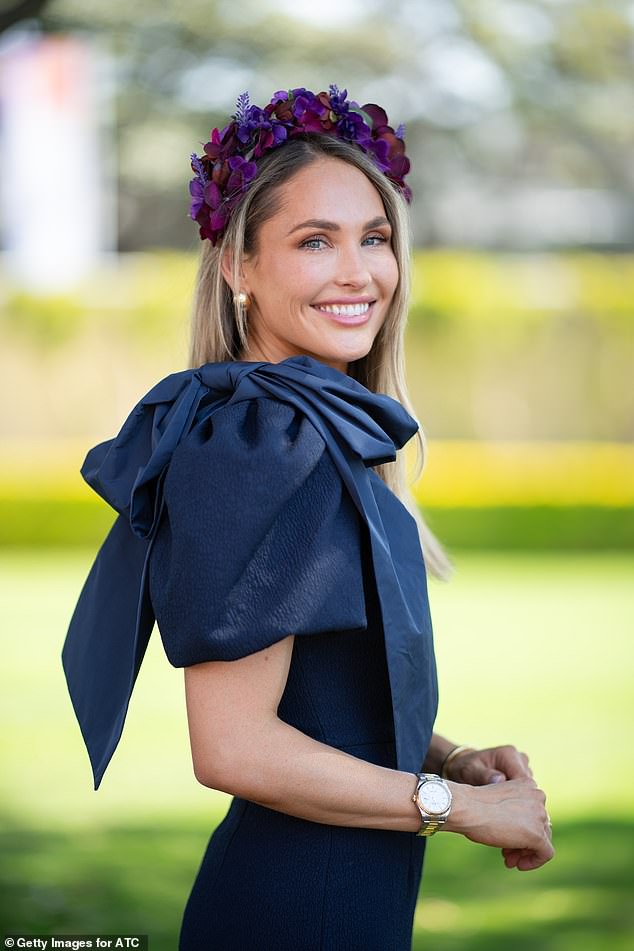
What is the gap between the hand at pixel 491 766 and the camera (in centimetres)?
235

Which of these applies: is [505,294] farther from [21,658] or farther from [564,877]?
[564,877]

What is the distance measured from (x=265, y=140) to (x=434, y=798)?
1.16 metres

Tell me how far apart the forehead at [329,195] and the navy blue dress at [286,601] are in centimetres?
30

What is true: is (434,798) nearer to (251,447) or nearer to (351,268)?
(251,447)

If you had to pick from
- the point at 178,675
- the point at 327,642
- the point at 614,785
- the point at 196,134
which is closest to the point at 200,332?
the point at 327,642

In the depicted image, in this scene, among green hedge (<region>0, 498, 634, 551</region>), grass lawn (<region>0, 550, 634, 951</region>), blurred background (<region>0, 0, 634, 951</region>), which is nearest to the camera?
grass lawn (<region>0, 550, 634, 951</region>)

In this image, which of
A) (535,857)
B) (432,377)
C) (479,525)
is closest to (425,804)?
(535,857)

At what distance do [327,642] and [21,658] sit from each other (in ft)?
25.6

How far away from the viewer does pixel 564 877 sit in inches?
196

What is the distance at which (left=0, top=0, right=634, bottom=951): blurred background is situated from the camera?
529 centimetres

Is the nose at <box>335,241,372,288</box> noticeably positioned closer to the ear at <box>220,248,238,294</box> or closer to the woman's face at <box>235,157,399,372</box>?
the woman's face at <box>235,157,399,372</box>

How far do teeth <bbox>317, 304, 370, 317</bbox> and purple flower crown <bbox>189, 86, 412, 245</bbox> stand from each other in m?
0.26

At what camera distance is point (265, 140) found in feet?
7.85

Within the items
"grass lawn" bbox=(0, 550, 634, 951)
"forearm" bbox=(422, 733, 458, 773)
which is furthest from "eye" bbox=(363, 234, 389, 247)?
"grass lawn" bbox=(0, 550, 634, 951)
